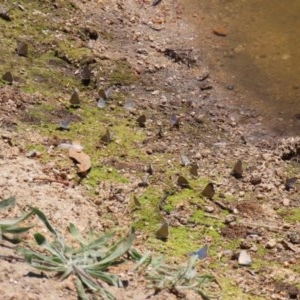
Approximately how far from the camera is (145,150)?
212 inches

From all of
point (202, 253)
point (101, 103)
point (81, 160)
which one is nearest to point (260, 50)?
point (101, 103)

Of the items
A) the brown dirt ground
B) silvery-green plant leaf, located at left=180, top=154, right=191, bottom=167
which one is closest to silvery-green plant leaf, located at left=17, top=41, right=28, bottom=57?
the brown dirt ground

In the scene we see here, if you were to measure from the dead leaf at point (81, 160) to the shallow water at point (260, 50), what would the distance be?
2269mm

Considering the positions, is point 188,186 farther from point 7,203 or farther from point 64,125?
point 7,203

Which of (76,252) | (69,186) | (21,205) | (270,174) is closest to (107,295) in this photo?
(76,252)

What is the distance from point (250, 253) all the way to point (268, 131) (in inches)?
83.8

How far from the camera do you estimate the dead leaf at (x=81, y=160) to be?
187 inches

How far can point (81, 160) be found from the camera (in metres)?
4.83

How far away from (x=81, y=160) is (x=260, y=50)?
10.6 ft

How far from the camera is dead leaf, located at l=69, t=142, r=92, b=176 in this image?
4.74m

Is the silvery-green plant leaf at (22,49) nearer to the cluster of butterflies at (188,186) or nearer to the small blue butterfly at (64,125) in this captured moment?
the small blue butterfly at (64,125)

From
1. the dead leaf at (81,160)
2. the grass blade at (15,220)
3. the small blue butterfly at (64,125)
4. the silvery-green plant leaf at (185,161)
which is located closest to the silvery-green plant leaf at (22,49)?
the small blue butterfly at (64,125)

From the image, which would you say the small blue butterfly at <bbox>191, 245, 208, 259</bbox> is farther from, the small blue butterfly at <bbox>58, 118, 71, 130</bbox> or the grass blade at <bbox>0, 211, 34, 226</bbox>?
the small blue butterfly at <bbox>58, 118, 71, 130</bbox>

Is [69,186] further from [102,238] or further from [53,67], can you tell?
[53,67]
